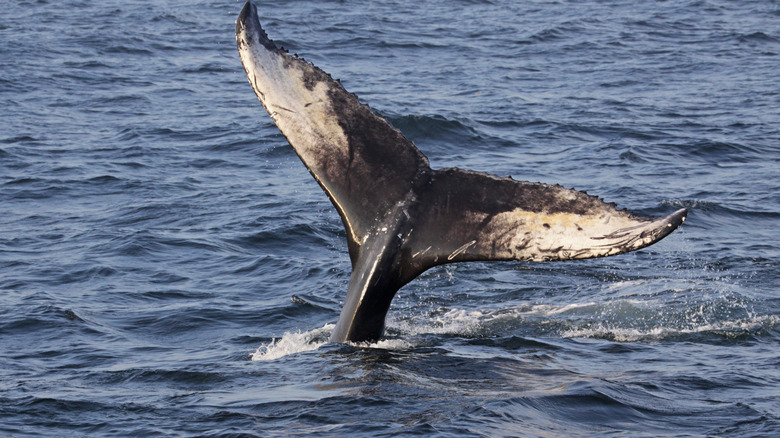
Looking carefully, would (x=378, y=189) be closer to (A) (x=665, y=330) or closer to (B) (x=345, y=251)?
(A) (x=665, y=330)

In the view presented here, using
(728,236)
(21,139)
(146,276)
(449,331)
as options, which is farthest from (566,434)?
(21,139)

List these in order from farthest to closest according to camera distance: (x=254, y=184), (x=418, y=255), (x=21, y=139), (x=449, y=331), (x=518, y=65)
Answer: (x=518, y=65) → (x=21, y=139) → (x=254, y=184) → (x=449, y=331) → (x=418, y=255)

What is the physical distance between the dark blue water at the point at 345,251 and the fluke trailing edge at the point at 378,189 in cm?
70

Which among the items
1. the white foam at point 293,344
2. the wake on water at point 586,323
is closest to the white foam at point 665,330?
the wake on water at point 586,323

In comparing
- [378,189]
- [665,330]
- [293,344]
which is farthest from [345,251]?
[378,189]

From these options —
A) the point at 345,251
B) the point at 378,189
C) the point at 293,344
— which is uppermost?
the point at 378,189

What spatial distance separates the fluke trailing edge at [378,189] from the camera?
256 inches

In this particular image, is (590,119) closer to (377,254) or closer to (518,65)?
(518,65)

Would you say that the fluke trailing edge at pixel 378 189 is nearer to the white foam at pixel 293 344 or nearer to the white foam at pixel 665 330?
the white foam at pixel 293 344

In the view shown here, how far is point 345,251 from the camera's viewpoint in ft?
38.8

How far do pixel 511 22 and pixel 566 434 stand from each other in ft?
75.9

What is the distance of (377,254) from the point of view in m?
6.74

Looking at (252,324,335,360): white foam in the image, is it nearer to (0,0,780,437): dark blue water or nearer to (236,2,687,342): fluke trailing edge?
(0,0,780,437): dark blue water

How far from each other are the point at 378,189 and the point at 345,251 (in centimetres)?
505
